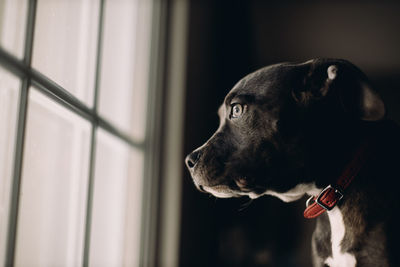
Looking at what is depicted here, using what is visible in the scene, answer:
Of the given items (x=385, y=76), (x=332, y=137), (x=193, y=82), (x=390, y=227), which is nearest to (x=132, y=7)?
(x=193, y=82)

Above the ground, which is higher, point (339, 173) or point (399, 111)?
point (399, 111)

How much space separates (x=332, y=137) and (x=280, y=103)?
0.35 feet

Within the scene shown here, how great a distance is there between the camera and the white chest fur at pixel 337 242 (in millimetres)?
693

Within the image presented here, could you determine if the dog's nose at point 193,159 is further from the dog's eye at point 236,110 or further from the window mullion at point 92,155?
the window mullion at point 92,155

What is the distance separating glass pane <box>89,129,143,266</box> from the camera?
126 centimetres

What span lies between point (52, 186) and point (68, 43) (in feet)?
1.16

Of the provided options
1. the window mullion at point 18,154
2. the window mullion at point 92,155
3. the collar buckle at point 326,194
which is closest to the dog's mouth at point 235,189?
the collar buckle at point 326,194

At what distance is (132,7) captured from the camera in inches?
63.4

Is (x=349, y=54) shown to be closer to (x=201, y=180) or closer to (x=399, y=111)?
(x=399, y=111)

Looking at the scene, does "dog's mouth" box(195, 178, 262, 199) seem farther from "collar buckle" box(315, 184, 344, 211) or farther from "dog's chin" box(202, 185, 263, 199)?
"collar buckle" box(315, 184, 344, 211)

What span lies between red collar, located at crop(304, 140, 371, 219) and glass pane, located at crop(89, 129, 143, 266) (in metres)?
0.74

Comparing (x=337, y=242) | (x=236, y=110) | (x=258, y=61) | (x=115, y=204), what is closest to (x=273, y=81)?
(x=236, y=110)

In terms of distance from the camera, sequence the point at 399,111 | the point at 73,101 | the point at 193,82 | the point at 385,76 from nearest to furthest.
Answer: the point at 73,101 < the point at 399,111 < the point at 385,76 < the point at 193,82

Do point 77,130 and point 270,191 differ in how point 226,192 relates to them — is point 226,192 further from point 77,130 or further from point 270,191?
point 77,130
